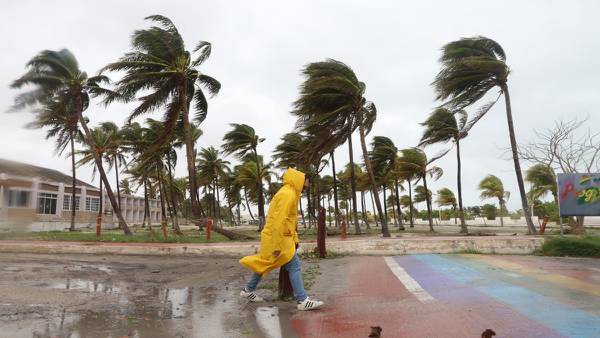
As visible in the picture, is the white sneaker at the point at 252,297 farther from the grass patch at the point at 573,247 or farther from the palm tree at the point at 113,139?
the palm tree at the point at 113,139

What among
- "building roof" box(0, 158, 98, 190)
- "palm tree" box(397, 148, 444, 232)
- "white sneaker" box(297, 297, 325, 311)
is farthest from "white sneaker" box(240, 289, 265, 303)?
"palm tree" box(397, 148, 444, 232)

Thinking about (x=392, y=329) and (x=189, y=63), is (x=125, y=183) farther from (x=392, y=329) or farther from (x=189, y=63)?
(x=392, y=329)

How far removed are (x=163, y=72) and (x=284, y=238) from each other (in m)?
14.6

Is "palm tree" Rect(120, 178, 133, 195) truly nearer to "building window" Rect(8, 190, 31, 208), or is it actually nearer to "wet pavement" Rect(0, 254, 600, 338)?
"wet pavement" Rect(0, 254, 600, 338)

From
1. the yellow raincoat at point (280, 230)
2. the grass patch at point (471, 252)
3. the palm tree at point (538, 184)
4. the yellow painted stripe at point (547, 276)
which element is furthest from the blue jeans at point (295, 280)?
the palm tree at point (538, 184)

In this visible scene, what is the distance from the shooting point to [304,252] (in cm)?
1134

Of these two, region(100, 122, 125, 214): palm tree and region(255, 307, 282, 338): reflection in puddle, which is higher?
region(100, 122, 125, 214): palm tree

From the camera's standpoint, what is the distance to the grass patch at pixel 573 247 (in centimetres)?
1011

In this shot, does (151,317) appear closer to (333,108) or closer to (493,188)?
(333,108)

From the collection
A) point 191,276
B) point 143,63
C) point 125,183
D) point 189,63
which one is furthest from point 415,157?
point 125,183

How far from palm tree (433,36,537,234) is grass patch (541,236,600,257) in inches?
197

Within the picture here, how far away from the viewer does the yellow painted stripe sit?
585 centimetres

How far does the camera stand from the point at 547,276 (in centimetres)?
689

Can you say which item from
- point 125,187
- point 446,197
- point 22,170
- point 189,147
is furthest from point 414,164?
point 125,187
